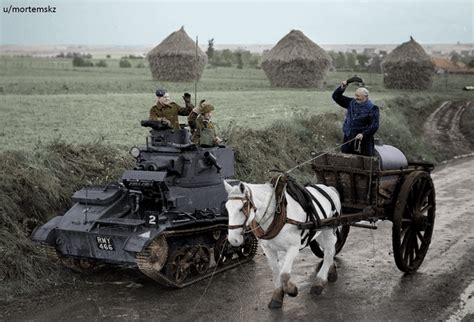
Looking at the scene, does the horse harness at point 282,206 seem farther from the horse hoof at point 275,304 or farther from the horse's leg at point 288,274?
the horse hoof at point 275,304

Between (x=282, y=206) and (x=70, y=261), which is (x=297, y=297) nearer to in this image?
(x=282, y=206)

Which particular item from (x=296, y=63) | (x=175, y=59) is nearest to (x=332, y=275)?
(x=175, y=59)

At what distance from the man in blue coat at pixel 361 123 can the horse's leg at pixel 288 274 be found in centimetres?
256

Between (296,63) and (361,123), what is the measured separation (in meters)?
35.5

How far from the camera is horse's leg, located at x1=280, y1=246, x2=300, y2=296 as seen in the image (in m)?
9.05

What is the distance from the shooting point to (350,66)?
91.8 meters

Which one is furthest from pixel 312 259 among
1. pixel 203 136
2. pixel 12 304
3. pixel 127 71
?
pixel 127 71

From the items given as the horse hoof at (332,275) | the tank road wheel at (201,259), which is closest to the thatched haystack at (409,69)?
the horse hoof at (332,275)

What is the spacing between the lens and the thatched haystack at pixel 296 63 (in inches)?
1810

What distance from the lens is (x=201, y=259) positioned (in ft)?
35.8

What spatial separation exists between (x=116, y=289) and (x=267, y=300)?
8.17 ft

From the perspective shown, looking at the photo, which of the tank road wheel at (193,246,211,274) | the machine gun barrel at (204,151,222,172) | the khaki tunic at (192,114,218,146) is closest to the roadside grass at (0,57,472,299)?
the tank road wheel at (193,246,211,274)

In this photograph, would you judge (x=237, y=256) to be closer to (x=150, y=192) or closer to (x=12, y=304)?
(x=150, y=192)

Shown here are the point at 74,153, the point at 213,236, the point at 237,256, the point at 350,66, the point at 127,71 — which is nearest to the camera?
the point at 213,236
